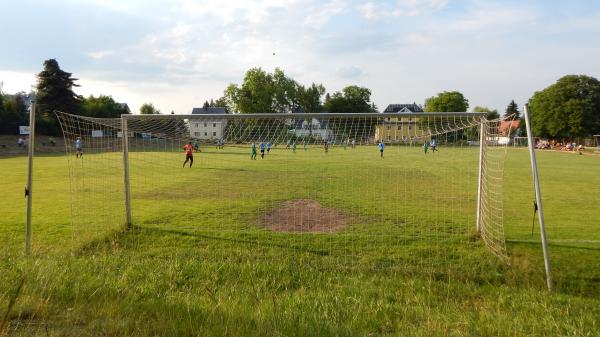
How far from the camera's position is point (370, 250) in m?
7.62

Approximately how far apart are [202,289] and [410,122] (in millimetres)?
6773

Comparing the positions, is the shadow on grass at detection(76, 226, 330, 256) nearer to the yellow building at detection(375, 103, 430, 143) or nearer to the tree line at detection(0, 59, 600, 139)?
the yellow building at detection(375, 103, 430, 143)

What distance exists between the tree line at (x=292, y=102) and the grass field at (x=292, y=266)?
2492 cm

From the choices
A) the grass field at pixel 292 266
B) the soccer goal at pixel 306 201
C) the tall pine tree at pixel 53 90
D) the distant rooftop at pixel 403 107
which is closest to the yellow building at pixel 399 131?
the soccer goal at pixel 306 201

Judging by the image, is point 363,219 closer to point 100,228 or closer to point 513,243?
point 513,243

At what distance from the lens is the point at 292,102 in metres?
97.2

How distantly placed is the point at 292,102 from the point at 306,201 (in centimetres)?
8605

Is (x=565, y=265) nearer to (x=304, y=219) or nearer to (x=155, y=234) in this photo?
(x=304, y=219)

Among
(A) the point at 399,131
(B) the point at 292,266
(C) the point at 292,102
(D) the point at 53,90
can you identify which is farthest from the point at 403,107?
(B) the point at 292,266

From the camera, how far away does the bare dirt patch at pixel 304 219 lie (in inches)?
367

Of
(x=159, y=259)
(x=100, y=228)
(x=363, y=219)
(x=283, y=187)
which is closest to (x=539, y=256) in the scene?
(x=363, y=219)

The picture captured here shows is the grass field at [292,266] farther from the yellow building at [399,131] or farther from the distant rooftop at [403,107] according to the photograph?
the distant rooftop at [403,107]

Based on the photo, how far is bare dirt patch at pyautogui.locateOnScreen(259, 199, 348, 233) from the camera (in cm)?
932

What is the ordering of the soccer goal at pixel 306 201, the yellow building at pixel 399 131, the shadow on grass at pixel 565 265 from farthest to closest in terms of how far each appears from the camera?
the yellow building at pixel 399 131, the soccer goal at pixel 306 201, the shadow on grass at pixel 565 265
